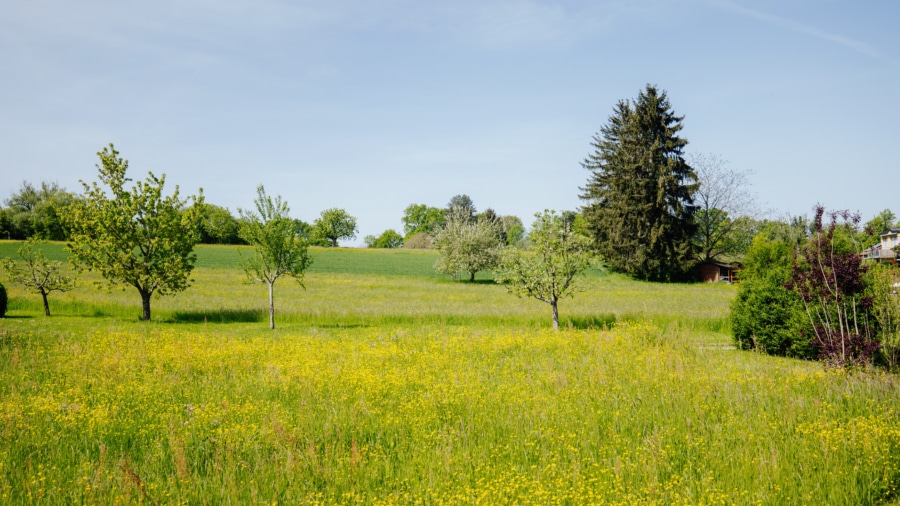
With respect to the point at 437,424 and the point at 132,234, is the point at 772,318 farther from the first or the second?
the point at 132,234

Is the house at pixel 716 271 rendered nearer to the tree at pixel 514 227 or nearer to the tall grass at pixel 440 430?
the tall grass at pixel 440 430

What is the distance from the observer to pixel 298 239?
73.5 ft

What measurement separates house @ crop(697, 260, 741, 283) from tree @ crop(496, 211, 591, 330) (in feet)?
131

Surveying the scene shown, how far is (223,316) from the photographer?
79.5 ft

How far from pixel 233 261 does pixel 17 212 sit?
5082cm

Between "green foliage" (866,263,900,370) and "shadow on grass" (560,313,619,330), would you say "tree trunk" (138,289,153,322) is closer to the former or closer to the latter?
"shadow on grass" (560,313,619,330)

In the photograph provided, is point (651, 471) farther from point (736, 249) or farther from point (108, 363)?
point (736, 249)

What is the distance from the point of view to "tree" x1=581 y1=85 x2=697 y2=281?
5181 cm

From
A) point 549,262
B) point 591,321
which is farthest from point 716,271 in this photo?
point 549,262

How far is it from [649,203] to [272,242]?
40726 millimetres

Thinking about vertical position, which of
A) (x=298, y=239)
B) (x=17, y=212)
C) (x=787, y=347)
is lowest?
(x=787, y=347)

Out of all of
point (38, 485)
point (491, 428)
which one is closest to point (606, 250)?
point (491, 428)

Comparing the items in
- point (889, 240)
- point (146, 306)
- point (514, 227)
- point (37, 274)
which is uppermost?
point (514, 227)

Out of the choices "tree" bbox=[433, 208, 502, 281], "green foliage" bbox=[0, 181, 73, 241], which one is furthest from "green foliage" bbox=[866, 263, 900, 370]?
"green foliage" bbox=[0, 181, 73, 241]
